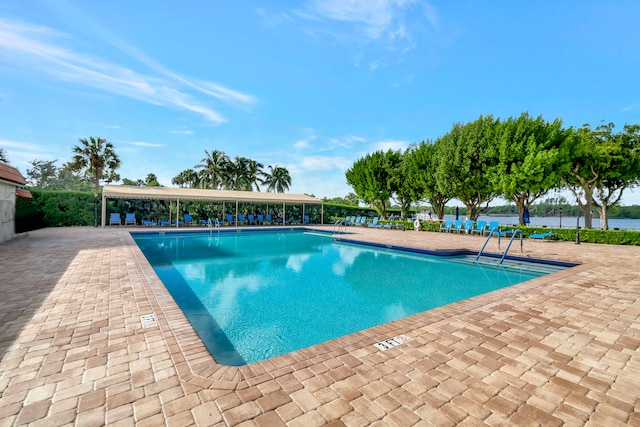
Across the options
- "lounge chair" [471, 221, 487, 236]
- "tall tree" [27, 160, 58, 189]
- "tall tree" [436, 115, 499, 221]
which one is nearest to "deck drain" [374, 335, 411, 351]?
"lounge chair" [471, 221, 487, 236]

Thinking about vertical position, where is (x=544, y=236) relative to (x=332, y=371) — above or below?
above

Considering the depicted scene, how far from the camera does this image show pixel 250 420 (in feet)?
6.15

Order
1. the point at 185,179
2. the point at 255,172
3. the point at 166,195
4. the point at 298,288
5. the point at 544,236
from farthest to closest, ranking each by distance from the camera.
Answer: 1. the point at 185,179
2. the point at 255,172
3. the point at 166,195
4. the point at 544,236
5. the point at 298,288

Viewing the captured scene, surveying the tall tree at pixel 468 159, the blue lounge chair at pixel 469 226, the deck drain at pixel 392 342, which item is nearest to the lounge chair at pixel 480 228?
the blue lounge chair at pixel 469 226

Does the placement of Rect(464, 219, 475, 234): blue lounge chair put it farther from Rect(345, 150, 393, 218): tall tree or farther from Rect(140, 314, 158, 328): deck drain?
Rect(140, 314, 158, 328): deck drain

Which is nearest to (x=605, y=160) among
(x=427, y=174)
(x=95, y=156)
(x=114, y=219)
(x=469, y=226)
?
(x=469, y=226)

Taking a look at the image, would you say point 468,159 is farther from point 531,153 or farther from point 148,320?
point 148,320

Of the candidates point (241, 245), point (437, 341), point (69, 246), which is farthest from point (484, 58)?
point (69, 246)

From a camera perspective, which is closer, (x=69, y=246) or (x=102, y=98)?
(x=69, y=246)

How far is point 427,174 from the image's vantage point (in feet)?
70.5

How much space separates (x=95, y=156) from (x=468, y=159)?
32.7 m

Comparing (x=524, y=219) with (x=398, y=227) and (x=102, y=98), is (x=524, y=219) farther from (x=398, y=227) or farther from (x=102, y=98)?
(x=102, y=98)

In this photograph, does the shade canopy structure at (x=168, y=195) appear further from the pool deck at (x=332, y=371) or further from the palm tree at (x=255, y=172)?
the palm tree at (x=255, y=172)

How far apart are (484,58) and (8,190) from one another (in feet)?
Answer: 73.0
